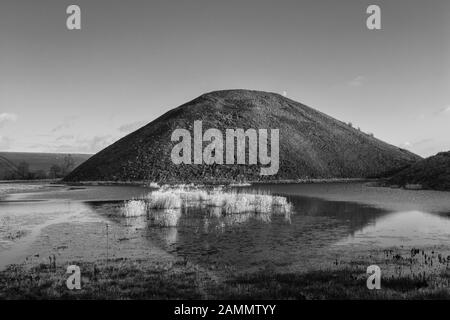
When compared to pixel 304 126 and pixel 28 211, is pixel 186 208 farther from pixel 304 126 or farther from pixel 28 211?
pixel 304 126

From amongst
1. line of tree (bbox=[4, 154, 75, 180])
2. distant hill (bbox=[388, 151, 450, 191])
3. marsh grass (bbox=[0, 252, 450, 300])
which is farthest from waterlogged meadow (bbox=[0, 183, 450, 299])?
line of tree (bbox=[4, 154, 75, 180])

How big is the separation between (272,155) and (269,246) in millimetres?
106055

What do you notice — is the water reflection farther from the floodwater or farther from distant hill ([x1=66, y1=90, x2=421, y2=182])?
distant hill ([x1=66, y1=90, x2=421, y2=182])

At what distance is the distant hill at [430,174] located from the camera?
68438 mm

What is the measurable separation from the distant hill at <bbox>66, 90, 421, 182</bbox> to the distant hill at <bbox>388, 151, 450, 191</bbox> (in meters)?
35.4

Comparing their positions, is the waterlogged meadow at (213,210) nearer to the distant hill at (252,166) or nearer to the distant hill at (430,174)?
the distant hill at (430,174)

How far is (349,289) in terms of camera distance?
44.1 feet

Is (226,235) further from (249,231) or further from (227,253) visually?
(227,253)

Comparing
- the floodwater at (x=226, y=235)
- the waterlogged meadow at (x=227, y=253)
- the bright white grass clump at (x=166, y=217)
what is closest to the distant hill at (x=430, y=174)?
the floodwater at (x=226, y=235)

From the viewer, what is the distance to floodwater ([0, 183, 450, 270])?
19.5 m

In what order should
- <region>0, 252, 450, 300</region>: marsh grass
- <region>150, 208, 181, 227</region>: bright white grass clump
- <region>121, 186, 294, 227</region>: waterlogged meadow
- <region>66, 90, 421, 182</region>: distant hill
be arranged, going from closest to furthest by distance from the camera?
1. <region>0, 252, 450, 300</region>: marsh grass
2. <region>150, 208, 181, 227</region>: bright white grass clump
3. <region>121, 186, 294, 227</region>: waterlogged meadow
4. <region>66, 90, 421, 182</region>: distant hill

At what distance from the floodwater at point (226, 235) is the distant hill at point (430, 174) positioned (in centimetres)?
3332

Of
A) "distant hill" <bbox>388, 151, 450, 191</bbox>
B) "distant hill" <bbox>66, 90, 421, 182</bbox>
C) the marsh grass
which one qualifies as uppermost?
"distant hill" <bbox>66, 90, 421, 182</bbox>
